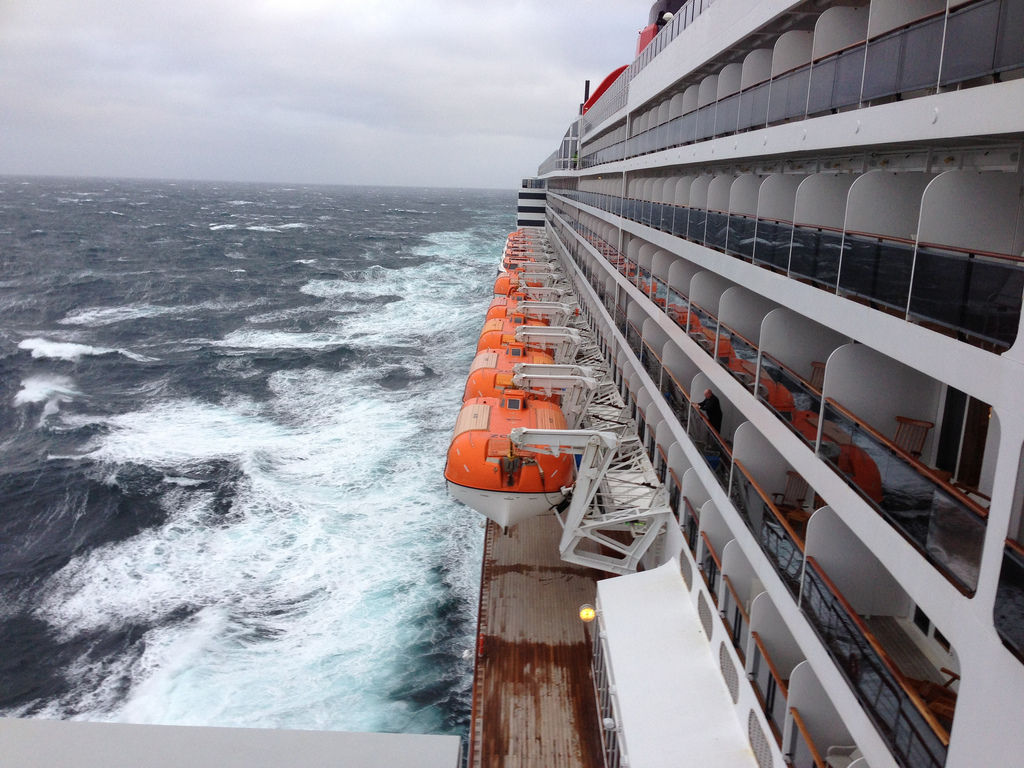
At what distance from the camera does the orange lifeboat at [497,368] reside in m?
20.7

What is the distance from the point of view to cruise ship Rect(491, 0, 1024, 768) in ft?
17.7

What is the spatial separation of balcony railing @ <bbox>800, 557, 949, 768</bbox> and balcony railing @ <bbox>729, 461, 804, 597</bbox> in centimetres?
52

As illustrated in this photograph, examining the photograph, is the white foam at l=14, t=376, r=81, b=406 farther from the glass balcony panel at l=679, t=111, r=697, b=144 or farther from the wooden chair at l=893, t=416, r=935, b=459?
the wooden chair at l=893, t=416, r=935, b=459

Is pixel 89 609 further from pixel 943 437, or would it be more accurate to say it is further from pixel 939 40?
pixel 939 40

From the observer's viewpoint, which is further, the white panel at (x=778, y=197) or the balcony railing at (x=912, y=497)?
the white panel at (x=778, y=197)

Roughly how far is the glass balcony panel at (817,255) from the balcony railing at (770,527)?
8.98 ft

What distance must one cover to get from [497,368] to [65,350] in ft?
104

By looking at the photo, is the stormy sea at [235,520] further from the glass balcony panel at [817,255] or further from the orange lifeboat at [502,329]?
the glass balcony panel at [817,255]

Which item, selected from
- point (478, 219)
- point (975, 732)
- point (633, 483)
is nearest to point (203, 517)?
point (633, 483)

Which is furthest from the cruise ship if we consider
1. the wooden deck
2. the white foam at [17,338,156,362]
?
the white foam at [17,338,156,362]

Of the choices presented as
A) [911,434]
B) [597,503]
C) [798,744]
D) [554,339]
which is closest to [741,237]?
[911,434]

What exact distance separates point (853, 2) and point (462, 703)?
1387 cm

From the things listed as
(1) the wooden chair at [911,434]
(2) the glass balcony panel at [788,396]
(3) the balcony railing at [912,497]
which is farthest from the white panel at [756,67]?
(3) the balcony railing at [912,497]

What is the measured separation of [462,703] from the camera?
15297mm
